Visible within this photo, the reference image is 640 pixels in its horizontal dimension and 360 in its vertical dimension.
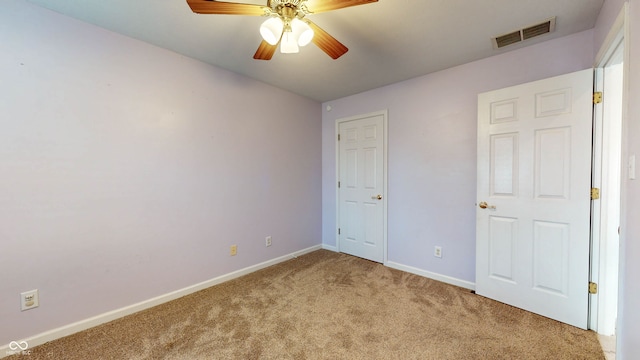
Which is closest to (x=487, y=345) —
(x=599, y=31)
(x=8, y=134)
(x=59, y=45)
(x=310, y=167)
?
(x=599, y=31)

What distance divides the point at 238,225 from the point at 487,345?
Answer: 2505mm

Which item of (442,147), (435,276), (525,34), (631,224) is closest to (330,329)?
(435,276)

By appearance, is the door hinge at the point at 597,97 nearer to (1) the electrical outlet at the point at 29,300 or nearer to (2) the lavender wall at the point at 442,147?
(2) the lavender wall at the point at 442,147

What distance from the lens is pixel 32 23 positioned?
1715 millimetres

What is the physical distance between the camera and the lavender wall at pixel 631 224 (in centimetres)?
118

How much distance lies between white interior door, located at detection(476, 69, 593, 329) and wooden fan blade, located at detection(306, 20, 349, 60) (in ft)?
5.04

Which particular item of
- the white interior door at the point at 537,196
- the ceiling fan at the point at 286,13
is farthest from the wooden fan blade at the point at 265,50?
the white interior door at the point at 537,196

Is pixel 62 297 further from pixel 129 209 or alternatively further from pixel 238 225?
pixel 238 225

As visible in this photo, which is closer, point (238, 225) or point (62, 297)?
point (62, 297)

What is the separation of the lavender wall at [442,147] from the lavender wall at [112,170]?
5.67ft

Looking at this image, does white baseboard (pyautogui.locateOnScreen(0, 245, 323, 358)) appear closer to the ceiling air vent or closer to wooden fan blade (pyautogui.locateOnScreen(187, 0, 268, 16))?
wooden fan blade (pyautogui.locateOnScreen(187, 0, 268, 16))

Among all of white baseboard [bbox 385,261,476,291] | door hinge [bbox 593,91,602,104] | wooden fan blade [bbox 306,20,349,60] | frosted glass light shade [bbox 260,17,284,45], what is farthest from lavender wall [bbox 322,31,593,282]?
frosted glass light shade [bbox 260,17,284,45]

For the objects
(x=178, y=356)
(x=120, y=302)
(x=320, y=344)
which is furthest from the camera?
(x=120, y=302)

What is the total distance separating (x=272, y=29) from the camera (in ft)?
4.89
